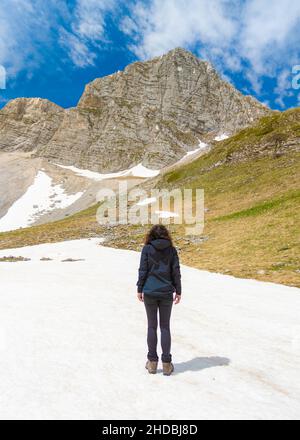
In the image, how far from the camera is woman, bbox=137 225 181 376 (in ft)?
26.2

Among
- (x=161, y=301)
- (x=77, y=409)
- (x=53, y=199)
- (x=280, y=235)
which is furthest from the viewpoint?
(x=53, y=199)

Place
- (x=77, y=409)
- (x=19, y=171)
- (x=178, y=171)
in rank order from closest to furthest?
(x=77, y=409), (x=178, y=171), (x=19, y=171)

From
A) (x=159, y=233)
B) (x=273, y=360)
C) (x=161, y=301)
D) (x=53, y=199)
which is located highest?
(x=53, y=199)

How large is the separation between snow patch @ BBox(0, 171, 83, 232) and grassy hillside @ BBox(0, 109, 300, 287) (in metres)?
37.1

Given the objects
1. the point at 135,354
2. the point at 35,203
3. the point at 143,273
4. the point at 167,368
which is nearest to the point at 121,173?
the point at 35,203

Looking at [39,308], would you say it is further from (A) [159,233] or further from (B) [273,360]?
(B) [273,360]

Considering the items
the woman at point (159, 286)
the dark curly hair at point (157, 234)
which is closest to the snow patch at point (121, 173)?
the dark curly hair at point (157, 234)

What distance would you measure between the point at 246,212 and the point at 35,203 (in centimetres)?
8417

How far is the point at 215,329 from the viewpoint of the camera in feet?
37.8

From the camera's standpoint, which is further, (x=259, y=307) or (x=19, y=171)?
(x=19, y=171)

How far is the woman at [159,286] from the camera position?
7.98 meters

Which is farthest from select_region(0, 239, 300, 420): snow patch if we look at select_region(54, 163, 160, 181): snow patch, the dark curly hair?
select_region(54, 163, 160, 181): snow patch

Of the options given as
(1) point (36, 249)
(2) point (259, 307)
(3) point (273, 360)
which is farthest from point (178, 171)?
(3) point (273, 360)
